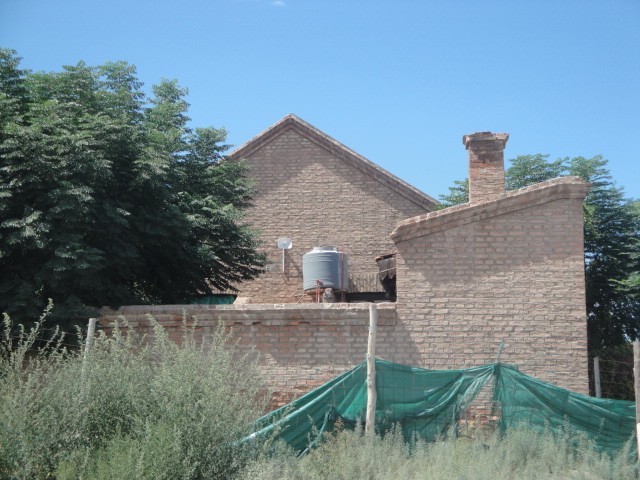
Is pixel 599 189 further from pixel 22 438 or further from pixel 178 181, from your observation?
pixel 22 438

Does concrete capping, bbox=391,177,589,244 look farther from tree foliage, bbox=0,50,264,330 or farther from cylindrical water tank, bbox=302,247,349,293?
cylindrical water tank, bbox=302,247,349,293

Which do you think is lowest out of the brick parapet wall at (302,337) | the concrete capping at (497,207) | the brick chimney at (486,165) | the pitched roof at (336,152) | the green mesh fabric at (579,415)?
the green mesh fabric at (579,415)

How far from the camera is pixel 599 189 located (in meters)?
18.9

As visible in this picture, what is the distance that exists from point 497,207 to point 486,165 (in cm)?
182

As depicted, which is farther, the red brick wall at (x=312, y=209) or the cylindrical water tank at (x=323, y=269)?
the red brick wall at (x=312, y=209)

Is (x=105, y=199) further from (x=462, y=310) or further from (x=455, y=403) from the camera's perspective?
(x=455, y=403)

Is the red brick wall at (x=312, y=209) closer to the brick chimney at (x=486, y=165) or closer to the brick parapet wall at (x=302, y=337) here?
the brick chimney at (x=486, y=165)

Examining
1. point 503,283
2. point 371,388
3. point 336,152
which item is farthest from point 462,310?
point 336,152

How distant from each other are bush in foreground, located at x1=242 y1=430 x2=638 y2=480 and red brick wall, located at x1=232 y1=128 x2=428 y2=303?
1111 centimetres

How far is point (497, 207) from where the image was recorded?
38.9 feet

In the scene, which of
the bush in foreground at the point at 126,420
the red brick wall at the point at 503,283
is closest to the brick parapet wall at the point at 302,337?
the red brick wall at the point at 503,283

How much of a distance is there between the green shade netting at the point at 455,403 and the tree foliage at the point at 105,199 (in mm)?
4372

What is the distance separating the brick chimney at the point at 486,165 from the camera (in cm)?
1337

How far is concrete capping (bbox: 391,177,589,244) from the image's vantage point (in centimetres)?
1184
